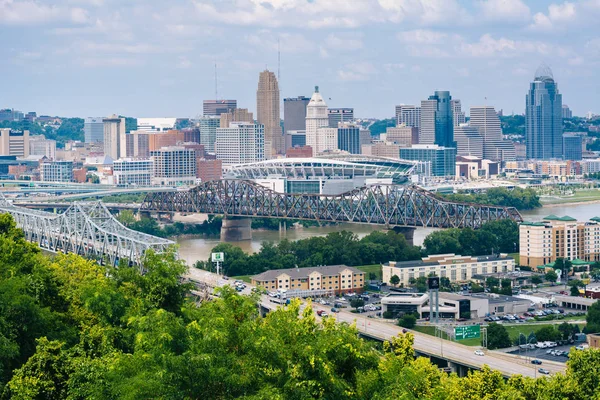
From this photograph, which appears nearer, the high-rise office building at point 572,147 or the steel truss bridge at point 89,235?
the steel truss bridge at point 89,235

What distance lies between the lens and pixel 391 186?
230ft

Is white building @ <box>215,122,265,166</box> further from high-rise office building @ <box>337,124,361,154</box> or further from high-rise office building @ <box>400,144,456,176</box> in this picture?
high-rise office building @ <box>400,144,456,176</box>

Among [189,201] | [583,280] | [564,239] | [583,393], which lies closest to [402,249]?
[564,239]

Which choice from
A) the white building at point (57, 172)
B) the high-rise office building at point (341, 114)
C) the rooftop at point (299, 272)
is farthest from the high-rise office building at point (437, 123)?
the rooftop at point (299, 272)

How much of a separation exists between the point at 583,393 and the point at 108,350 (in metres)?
6.42

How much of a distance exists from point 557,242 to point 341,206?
1996 cm

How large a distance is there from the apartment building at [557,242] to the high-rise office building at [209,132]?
99658 millimetres

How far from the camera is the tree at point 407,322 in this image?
116 feet

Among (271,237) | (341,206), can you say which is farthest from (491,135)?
(271,237)

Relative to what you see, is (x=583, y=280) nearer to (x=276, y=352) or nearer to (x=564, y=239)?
(x=564, y=239)

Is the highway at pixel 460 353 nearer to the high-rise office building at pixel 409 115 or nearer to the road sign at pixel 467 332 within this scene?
the road sign at pixel 467 332

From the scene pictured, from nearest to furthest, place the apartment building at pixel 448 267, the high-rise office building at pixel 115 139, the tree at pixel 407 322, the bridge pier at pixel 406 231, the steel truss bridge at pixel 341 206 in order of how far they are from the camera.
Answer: the tree at pixel 407 322
the apartment building at pixel 448 267
the bridge pier at pixel 406 231
the steel truss bridge at pixel 341 206
the high-rise office building at pixel 115 139

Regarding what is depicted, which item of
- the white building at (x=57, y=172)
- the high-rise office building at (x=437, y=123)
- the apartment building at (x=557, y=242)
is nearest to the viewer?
the apartment building at (x=557, y=242)

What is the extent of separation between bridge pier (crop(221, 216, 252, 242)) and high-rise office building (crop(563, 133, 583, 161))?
97924 mm
